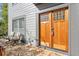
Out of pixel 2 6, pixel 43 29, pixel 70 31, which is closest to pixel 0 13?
pixel 2 6

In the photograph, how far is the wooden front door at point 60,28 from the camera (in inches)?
140

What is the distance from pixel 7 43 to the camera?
3662 millimetres

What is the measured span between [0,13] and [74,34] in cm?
153

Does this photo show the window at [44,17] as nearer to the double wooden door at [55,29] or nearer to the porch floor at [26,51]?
the double wooden door at [55,29]

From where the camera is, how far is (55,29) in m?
3.65

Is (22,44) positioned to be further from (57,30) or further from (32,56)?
(57,30)

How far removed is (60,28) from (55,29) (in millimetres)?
115

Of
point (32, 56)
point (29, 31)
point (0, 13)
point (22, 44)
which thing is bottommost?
point (32, 56)

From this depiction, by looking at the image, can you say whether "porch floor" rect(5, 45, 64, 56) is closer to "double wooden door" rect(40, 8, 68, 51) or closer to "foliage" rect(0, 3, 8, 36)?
"double wooden door" rect(40, 8, 68, 51)

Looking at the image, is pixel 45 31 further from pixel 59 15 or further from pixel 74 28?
pixel 74 28

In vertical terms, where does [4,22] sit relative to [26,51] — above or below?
above

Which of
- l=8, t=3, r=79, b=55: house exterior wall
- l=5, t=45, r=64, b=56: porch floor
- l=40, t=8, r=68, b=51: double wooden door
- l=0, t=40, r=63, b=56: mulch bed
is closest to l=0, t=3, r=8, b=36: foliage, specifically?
l=8, t=3, r=79, b=55: house exterior wall

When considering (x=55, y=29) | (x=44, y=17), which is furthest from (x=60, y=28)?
(x=44, y=17)

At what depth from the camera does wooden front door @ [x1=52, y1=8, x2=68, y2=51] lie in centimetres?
355
